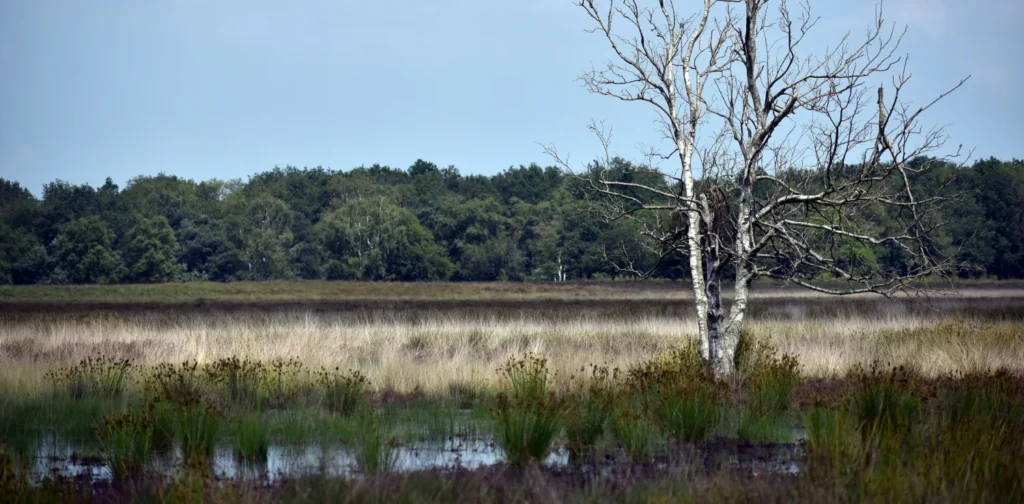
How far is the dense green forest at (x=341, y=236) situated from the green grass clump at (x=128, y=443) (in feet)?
204

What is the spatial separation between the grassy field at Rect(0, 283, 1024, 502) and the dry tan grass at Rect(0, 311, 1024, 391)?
0.11m

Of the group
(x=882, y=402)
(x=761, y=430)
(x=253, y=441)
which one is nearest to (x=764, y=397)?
(x=761, y=430)

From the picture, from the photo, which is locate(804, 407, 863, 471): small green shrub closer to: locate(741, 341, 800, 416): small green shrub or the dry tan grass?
locate(741, 341, 800, 416): small green shrub

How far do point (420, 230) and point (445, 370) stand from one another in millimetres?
79075

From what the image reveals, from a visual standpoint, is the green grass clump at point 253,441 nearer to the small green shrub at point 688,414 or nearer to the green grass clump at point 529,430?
the green grass clump at point 529,430

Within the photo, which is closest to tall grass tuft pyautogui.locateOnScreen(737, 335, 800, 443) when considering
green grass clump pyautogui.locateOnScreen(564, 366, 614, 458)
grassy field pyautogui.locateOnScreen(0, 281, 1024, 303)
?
green grass clump pyautogui.locateOnScreen(564, 366, 614, 458)

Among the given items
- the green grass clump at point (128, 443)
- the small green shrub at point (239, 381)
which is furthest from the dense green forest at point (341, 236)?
the green grass clump at point (128, 443)

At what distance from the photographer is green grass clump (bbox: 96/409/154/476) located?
357 inches

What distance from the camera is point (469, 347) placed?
848 inches

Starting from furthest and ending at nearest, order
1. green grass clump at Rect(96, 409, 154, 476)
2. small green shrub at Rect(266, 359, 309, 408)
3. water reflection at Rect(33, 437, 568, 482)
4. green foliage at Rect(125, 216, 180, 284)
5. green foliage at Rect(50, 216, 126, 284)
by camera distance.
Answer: green foliage at Rect(125, 216, 180, 284) < green foliage at Rect(50, 216, 126, 284) < small green shrub at Rect(266, 359, 309, 408) < green grass clump at Rect(96, 409, 154, 476) < water reflection at Rect(33, 437, 568, 482)

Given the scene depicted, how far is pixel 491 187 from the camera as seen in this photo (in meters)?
127

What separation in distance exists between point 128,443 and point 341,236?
288 ft

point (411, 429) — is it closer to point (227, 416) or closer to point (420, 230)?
point (227, 416)

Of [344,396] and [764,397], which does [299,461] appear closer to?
[344,396]
